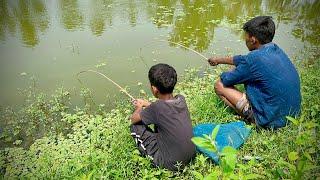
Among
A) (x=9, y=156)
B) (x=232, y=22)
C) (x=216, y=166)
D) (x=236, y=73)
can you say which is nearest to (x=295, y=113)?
(x=236, y=73)

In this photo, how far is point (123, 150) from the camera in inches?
132

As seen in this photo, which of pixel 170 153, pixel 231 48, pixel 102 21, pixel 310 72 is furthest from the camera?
pixel 102 21

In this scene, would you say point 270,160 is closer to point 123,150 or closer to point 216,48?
point 123,150

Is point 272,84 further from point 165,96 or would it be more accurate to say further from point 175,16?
point 175,16

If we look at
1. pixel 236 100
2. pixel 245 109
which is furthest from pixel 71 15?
pixel 245 109

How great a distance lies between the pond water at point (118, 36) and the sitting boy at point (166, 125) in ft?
6.58

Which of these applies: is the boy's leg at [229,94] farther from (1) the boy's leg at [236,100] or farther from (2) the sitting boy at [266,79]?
(2) the sitting boy at [266,79]

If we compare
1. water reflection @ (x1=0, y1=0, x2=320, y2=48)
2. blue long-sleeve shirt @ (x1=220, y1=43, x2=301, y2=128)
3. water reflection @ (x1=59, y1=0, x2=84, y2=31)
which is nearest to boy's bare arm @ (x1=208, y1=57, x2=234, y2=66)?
blue long-sleeve shirt @ (x1=220, y1=43, x2=301, y2=128)

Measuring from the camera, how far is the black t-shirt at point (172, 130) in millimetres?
2889

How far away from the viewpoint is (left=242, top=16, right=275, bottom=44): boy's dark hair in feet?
11.6

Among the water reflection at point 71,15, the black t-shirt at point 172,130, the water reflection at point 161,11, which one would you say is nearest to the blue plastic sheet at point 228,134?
the black t-shirt at point 172,130

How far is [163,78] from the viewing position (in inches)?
116

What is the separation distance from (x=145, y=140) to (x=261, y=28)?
5.19ft

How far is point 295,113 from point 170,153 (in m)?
1.40
